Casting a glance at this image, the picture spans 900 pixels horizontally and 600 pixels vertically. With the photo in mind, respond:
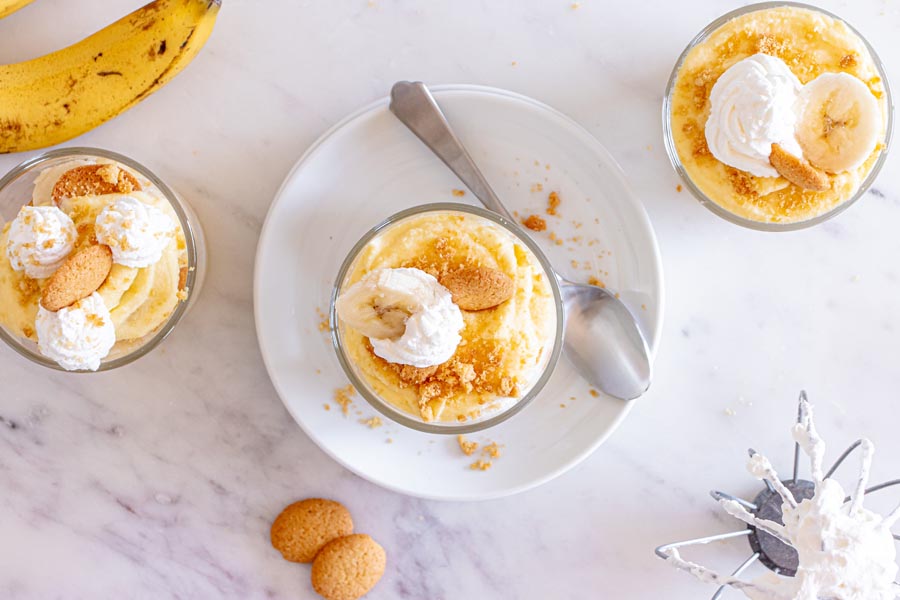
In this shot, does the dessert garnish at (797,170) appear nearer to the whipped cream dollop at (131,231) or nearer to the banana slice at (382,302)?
the banana slice at (382,302)

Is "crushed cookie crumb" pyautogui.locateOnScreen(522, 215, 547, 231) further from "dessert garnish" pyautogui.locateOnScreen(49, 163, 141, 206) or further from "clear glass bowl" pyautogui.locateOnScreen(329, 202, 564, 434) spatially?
"dessert garnish" pyautogui.locateOnScreen(49, 163, 141, 206)

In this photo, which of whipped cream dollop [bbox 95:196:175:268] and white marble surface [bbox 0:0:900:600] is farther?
white marble surface [bbox 0:0:900:600]

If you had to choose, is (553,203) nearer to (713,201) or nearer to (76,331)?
(713,201)

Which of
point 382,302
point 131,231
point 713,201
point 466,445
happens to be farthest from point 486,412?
point 131,231

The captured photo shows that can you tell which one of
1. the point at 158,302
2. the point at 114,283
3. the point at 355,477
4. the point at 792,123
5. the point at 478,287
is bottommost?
the point at 355,477

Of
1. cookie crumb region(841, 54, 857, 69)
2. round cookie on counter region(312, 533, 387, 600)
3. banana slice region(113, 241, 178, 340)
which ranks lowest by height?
round cookie on counter region(312, 533, 387, 600)

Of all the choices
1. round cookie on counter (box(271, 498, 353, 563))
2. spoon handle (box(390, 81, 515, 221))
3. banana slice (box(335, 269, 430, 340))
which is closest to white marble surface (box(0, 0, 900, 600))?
round cookie on counter (box(271, 498, 353, 563))

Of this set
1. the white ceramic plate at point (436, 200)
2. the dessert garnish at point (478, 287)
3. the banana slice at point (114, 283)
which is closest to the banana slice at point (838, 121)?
the white ceramic plate at point (436, 200)

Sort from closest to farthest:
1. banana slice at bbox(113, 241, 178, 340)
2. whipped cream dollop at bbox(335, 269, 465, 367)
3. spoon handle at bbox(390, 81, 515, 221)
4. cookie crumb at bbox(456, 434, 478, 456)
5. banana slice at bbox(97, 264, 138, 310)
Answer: whipped cream dollop at bbox(335, 269, 465, 367) → banana slice at bbox(97, 264, 138, 310) → banana slice at bbox(113, 241, 178, 340) → spoon handle at bbox(390, 81, 515, 221) → cookie crumb at bbox(456, 434, 478, 456)
